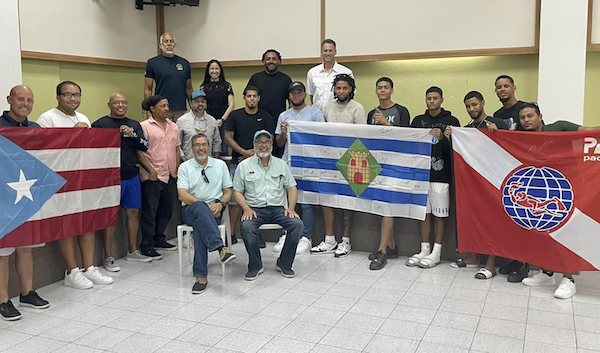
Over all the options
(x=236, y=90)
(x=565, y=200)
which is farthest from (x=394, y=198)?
(x=236, y=90)

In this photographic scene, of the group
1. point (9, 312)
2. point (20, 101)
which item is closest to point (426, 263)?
point (9, 312)

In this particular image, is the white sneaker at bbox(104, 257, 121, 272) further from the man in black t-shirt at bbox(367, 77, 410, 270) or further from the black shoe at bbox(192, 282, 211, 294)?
the man in black t-shirt at bbox(367, 77, 410, 270)

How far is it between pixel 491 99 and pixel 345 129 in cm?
239

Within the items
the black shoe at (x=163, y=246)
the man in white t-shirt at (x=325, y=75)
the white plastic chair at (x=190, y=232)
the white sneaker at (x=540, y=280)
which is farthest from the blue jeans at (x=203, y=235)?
the white sneaker at (x=540, y=280)

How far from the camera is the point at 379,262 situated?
4.49m

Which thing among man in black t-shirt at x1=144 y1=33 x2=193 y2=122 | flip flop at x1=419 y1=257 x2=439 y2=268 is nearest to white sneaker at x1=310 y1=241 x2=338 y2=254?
flip flop at x1=419 y1=257 x2=439 y2=268

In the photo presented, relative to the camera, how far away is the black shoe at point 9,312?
3341 millimetres

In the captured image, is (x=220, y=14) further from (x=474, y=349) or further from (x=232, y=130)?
(x=474, y=349)

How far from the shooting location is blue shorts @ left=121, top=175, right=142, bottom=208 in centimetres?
455

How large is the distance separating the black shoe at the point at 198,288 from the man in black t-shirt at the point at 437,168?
177 centimetres

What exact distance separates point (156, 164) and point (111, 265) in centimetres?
96

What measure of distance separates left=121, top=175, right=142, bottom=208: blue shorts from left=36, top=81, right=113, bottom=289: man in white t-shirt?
19.3 inches

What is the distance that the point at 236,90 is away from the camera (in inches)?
297

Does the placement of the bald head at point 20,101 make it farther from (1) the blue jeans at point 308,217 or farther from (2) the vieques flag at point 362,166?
(1) the blue jeans at point 308,217
